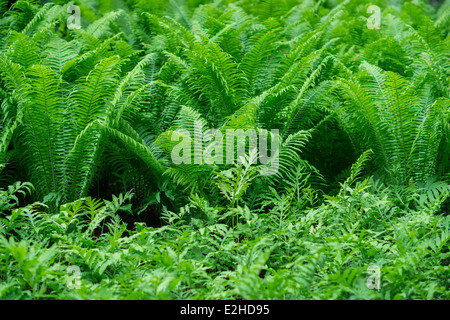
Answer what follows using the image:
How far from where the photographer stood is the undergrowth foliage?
1977 mm

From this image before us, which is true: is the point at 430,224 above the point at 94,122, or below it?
below

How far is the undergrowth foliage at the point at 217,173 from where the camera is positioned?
198cm

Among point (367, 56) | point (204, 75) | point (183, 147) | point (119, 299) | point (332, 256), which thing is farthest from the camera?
point (367, 56)

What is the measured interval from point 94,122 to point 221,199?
967 millimetres

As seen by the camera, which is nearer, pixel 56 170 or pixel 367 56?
pixel 56 170

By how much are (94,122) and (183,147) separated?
1.96 feet

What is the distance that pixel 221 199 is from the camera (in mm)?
2861

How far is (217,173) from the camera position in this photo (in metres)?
2.38

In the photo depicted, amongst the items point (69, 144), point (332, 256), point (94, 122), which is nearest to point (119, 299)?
point (332, 256)

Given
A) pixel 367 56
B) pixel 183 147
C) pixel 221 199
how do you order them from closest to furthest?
pixel 183 147 < pixel 221 199 < pixel 367 56
